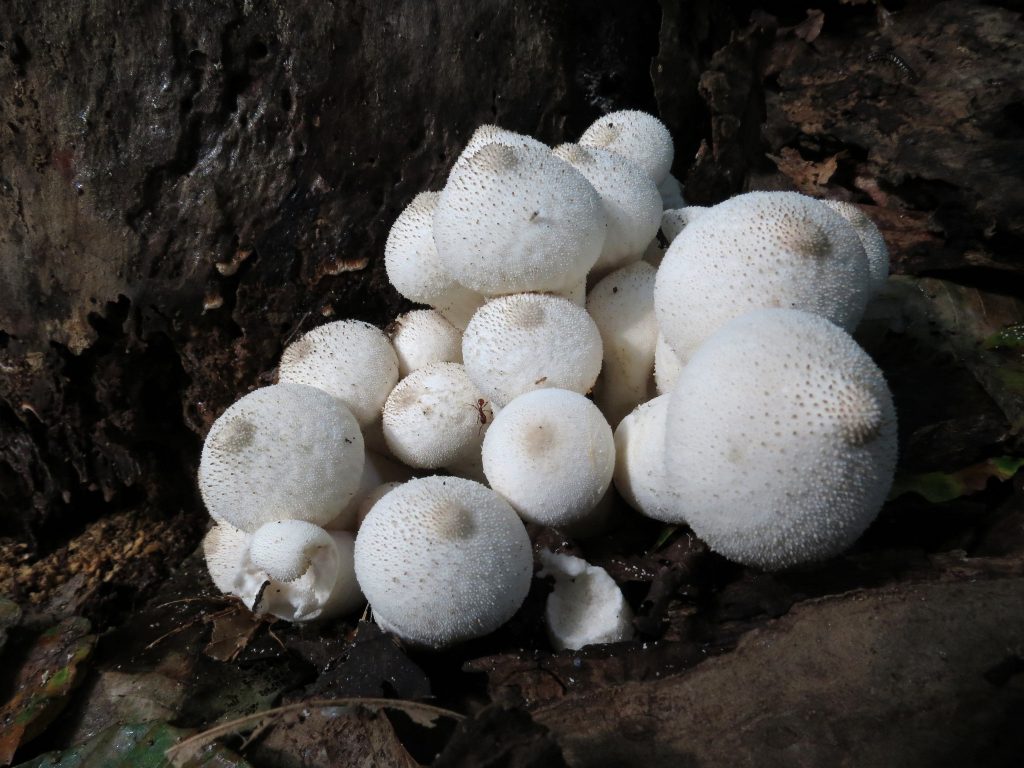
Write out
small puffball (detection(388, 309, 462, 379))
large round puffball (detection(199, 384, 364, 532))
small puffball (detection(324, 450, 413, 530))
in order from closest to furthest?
large round puffball (detection(199, 384, 364, 532)) < small puffball (detection(324, 450, 413, 530)) < small puffball (detection(388, 309, 462, 379))

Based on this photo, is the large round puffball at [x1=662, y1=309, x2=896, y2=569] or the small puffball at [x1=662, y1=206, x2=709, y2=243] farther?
the small puffball at [x1=662, y1=206, x2=709, y2=243]

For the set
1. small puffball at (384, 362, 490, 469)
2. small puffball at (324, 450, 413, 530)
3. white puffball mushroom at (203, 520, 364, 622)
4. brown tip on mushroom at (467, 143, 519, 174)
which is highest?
brown tip on mushroom at (467, 143, 519, 174)

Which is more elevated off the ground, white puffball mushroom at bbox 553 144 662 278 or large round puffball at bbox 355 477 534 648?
white puffball mushroom at bbox 553 144 662 278

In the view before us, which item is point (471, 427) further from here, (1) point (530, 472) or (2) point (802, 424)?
(2) point (802, 424)

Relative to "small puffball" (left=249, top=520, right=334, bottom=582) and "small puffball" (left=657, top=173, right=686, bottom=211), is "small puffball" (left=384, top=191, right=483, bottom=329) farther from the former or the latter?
"small puffball" (left=657, top=173, right=686, bottom=211)

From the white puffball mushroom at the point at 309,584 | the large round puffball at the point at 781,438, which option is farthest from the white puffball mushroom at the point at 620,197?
the white puffball mushroom at the point at 309,584

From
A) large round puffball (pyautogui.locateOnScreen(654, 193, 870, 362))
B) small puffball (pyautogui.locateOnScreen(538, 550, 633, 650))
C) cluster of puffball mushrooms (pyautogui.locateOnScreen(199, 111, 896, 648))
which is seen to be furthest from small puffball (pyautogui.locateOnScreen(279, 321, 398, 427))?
large round puffball (pyautogui.locateOnScreen(654, 193, 870, 362))

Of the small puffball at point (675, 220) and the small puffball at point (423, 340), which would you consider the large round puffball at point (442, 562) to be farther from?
the small puffball at point (675, 220)
